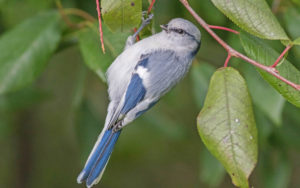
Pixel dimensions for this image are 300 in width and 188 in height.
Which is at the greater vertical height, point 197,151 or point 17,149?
point 17,149

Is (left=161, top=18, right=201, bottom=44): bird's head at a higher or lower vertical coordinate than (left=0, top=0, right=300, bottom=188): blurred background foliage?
higher

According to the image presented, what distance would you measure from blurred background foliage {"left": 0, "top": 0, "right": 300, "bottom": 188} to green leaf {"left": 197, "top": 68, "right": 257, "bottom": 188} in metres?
0.51

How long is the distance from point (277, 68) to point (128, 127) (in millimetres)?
1770

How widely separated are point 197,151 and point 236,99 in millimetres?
3162

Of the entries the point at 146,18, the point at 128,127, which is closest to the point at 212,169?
the point at 128,127

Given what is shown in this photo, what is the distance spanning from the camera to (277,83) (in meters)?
1.29

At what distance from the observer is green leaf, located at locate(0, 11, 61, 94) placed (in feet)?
5.89

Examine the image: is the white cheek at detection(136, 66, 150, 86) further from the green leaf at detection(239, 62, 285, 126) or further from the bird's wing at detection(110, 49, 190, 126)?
the green leaf at detection(239, 62, 285, 126)

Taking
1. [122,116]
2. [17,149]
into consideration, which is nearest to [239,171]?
[122,116]

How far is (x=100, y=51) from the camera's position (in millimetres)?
1705

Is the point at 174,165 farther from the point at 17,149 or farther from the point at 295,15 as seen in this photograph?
the point at 295,15

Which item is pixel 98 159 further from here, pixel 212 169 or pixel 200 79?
pixel 212 169

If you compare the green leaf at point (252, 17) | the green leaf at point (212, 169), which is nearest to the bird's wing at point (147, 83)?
the green leaf at point (252, 17)

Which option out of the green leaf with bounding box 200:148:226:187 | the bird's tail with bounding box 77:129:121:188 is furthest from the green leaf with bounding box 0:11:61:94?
the green leaf with bounding box 200:148:226:187
